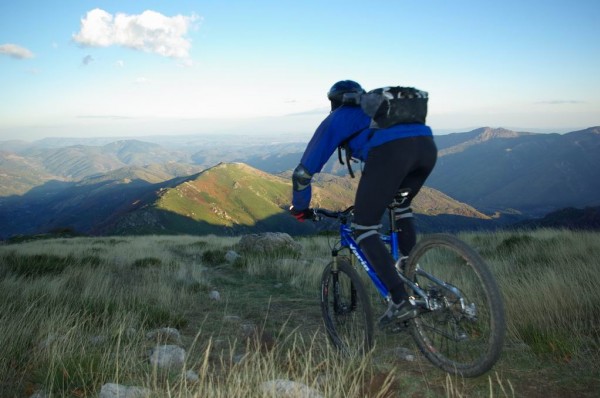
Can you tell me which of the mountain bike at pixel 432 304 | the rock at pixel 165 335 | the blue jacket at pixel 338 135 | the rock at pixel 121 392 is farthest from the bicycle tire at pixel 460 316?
the rock at pixel 165 335

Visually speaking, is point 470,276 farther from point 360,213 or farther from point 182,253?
point 182,253

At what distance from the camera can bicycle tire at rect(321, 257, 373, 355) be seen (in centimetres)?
407

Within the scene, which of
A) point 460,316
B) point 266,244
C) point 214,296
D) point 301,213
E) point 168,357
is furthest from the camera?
point 266,244

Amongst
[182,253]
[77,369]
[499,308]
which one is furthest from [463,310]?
[182,253]

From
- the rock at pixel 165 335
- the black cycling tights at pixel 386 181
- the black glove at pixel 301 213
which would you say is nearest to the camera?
the black cycling tights at pixel 386 181

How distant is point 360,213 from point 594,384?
2332mm

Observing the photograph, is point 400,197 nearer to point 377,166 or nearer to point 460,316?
point 377,166

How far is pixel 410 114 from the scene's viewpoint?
3.62 metres

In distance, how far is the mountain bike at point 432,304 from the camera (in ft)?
10.6

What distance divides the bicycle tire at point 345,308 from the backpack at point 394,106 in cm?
140

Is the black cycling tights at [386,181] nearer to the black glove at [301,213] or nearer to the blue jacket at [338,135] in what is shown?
the blue jacket at [338,135]

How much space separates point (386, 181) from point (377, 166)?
159mm

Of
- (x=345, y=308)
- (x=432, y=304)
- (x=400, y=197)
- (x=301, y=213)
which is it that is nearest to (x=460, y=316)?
(x=432, y=304)

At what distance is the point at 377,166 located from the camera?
360 centimetres
